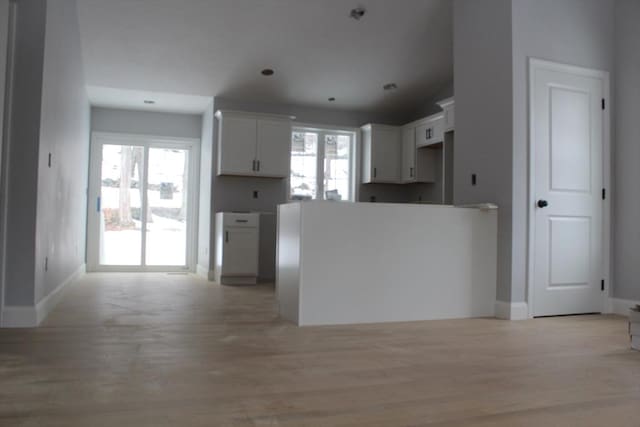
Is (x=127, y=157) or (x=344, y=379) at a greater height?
(x=127, y=157)

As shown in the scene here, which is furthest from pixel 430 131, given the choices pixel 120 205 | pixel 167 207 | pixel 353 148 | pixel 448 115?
pixel 120 205

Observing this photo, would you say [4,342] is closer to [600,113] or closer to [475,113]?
[475,113]

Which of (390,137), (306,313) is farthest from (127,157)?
(306,313)

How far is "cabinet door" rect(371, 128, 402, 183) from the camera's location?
740cm

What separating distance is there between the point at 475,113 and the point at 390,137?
2956 mm

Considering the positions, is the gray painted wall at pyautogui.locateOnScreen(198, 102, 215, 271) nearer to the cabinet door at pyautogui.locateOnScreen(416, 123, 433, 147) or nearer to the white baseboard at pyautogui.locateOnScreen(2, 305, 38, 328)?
the cabinet door at pyautogui.locateOnScreen(416, 123, 433, 147)

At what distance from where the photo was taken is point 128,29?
544 centimetres

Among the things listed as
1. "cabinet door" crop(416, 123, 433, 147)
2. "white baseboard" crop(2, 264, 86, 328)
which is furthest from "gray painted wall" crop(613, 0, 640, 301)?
"white baseboard" crop(2, 264, 86, 328)

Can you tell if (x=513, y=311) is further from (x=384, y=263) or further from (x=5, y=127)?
(x=5, y=127)

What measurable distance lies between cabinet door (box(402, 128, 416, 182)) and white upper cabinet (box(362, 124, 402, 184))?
83 millimetres

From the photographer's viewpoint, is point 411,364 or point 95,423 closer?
point 95,423

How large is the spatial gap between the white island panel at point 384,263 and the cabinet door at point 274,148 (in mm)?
2735

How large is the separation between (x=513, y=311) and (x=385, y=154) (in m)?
3.73

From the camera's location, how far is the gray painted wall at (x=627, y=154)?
14.6ft
